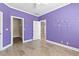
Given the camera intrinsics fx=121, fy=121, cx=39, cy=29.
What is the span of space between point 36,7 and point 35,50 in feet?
2.63

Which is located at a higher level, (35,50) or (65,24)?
(65,24)

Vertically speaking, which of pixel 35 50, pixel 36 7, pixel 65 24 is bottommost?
pixel 35 50

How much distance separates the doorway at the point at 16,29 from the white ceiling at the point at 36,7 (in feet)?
0.71

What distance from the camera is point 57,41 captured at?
2.29 metres

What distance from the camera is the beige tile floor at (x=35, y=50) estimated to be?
84.6 inches

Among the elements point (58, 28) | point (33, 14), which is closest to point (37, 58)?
point (58, 28)

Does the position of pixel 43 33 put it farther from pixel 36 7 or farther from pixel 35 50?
pixel 36 7

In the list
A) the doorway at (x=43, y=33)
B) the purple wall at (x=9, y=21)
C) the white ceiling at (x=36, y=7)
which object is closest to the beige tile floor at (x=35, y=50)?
the doorway at (x=43, y=33)

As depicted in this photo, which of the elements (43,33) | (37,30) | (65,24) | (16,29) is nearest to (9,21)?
(16,29)

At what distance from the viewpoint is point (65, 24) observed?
2.16 metres

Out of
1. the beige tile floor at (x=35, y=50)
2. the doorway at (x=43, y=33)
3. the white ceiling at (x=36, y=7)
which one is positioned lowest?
the beige tile floor at (x=35, y=50)

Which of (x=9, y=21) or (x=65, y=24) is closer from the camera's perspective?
(x=65, y=24)

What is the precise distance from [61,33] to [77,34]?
285mm

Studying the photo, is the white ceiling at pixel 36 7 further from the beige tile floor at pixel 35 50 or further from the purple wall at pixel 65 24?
the beige tile floor at pixel 35 50
